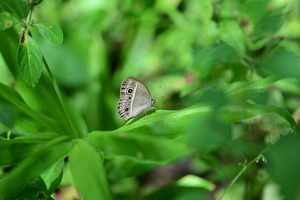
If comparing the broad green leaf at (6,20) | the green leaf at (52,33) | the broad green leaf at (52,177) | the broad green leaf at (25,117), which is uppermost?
the broad green leaf at (6,20)

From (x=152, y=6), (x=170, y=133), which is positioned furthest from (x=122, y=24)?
(x=170, y=133)

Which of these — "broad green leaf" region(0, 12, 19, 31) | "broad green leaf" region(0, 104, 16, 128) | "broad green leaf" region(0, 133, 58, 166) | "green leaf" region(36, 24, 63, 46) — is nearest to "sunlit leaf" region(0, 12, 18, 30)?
"broad green leaf" region(0, 12, 19, 31)

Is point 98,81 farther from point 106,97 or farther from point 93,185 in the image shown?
point 93,185

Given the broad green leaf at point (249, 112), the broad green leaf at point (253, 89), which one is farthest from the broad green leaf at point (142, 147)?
the broad green leaf at point (253, 89)

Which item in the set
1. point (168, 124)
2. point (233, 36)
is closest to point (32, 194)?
point (168, 124)

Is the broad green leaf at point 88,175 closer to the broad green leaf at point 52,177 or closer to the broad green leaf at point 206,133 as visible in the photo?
the broad green leaf at point 52,177

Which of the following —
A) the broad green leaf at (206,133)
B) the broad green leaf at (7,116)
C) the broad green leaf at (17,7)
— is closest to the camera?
the broad green leaf at (206,133)
